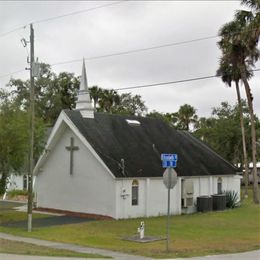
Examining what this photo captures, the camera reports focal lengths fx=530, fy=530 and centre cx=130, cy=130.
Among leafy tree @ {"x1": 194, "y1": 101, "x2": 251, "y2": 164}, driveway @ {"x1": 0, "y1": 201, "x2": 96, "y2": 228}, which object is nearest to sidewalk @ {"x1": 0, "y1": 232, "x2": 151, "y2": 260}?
driveway @ {"x1": 0, "y1": 201, "x2": 96, "y2": 228}

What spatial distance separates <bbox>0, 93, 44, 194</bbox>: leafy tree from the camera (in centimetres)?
2722

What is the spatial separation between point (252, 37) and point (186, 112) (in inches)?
1733

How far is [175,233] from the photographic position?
2347cm

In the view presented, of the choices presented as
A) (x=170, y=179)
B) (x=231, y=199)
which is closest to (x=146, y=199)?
(x=231, y=199)

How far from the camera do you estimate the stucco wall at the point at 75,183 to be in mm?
29531

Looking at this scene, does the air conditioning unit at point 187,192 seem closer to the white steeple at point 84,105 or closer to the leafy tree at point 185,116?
the white steeple at point 84,105

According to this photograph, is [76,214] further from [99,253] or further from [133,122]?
[99,253]

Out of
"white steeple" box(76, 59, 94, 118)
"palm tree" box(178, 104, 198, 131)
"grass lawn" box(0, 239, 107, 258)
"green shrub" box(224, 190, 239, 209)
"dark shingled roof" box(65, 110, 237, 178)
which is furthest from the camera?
"palm tree" box(178, 104, 198, 131)

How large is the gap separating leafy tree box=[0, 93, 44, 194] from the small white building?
3.59 m

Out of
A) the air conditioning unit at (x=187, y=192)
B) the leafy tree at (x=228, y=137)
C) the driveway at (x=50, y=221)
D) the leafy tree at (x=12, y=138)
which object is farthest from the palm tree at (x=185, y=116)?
the leafy tree at (x=12, y=138)

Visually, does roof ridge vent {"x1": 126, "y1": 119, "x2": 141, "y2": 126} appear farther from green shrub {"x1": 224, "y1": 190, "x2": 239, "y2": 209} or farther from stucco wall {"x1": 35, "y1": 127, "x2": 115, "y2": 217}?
green shrub {"x1": 224, "y1": 190, "x2": 239, "y2": 209}

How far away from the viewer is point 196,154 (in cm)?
3706

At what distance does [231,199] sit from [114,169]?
11016 millimetres

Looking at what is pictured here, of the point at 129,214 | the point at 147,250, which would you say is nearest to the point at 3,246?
the point at 147,250
